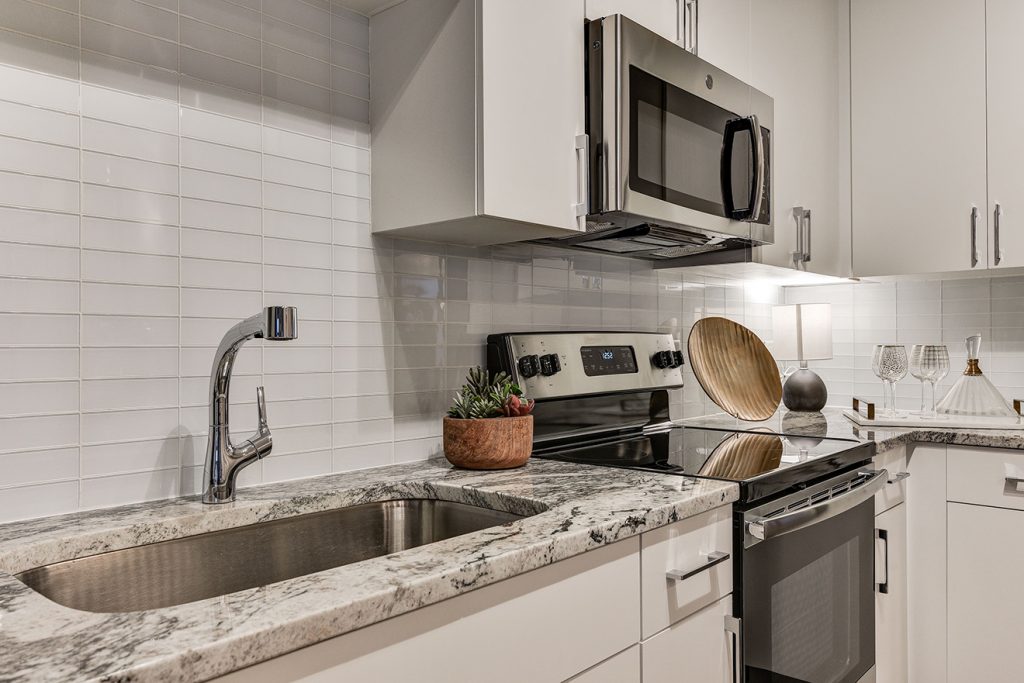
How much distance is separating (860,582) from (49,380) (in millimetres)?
1728

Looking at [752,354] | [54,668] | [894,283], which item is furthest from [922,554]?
[54,668]

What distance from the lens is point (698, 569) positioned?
1.17m

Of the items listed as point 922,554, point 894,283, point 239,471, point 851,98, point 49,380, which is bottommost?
point 922,554

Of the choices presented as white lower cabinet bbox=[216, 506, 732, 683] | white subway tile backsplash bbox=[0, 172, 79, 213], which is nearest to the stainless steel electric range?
white lower cabinet bbox=[216, 506, 732, 683]

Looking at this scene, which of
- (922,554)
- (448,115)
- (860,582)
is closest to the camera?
(448,115)

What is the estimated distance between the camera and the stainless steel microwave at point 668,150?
1.47 meters

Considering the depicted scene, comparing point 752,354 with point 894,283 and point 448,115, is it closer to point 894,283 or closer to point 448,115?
point 894,283

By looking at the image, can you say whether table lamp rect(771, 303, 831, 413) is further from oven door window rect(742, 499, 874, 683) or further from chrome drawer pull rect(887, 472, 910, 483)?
oven door window rect(742, 499, 874, 683)

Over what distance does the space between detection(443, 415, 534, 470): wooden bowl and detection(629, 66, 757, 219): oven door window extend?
22.0 inches

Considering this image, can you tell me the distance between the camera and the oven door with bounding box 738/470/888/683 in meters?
1.31

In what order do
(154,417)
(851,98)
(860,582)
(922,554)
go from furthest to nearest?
(851,98)
(922,554)
(860,582)
(154,417)

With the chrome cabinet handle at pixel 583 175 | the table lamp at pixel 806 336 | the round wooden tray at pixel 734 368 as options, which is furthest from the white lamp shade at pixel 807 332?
the chrome cabinet handle at pixel 583 175

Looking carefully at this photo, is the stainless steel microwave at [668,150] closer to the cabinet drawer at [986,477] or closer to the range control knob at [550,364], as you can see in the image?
the range control knob at [550,364]

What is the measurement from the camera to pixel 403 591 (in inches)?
29.4
